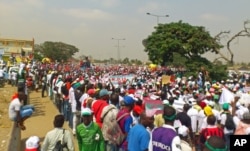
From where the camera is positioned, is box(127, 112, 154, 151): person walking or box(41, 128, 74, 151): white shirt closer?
box(127, 112, 154, 151): person walking

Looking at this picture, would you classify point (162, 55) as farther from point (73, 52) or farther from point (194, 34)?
point (73, 52)

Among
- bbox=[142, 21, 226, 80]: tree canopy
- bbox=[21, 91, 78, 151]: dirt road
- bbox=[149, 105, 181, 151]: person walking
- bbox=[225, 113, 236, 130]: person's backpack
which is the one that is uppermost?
bbox=[142, 21, 226, 80]: tree canopy

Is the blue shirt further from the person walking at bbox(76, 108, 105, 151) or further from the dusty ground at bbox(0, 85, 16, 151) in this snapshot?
the dusty ground at bbox(0, 85, 16, 151)

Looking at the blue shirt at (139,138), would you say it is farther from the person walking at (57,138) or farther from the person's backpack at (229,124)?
the person's backpack at (229,124)

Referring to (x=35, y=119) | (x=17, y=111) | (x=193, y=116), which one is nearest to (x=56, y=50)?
(x=35, y=119)

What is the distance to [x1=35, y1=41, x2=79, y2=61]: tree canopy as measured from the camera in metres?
75.4

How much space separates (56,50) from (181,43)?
51717 mm

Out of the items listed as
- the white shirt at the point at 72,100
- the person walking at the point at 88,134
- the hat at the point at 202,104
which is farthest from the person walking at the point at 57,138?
the white shirt at the point at 72,100

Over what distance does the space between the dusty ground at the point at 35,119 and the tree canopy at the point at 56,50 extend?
52.3 meters

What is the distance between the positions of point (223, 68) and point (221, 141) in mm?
28788

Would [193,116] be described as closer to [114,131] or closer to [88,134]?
[114,131]

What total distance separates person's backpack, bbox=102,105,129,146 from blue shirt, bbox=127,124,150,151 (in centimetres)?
102

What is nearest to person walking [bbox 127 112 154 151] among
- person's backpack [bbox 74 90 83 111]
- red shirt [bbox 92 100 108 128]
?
red shirt [bbox 92 100 108 128]

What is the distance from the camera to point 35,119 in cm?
1437
